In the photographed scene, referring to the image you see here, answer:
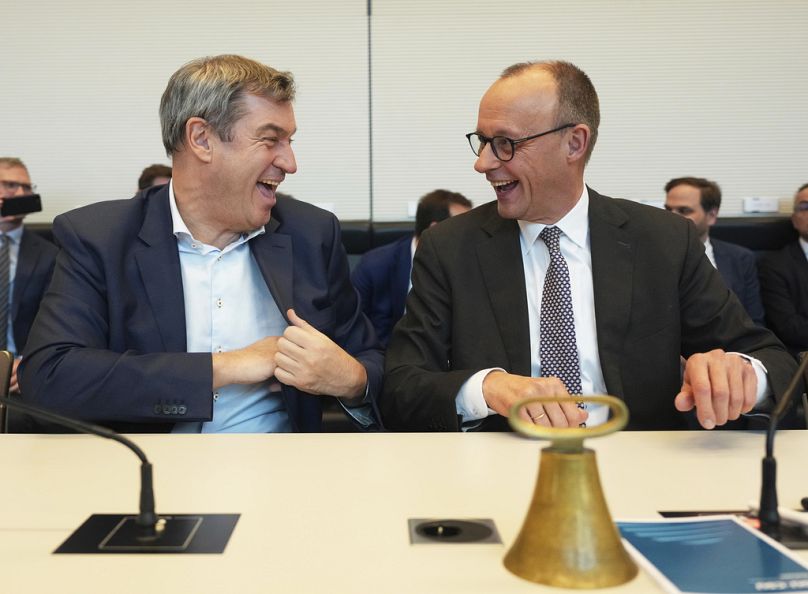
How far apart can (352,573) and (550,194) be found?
1.34 m

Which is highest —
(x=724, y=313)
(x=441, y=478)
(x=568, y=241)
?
(x=568, y=241)

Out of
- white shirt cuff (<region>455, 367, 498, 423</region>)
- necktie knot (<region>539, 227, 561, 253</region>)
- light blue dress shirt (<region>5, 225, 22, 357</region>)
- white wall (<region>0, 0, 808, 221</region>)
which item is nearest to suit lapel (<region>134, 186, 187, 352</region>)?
white shirt cuff (<region>455, 367, 498, 423</region>)

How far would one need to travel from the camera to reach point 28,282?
404 cm

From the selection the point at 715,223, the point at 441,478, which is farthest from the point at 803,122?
the point at 441,478

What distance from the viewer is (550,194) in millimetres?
2082

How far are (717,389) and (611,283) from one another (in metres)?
0.54

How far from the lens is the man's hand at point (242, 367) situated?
5.74ft

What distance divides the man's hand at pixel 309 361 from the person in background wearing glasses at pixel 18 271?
2589 mm

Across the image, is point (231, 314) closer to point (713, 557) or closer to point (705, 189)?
point (713, 557)

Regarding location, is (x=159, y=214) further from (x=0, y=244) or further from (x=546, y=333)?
(x=0, y=244)

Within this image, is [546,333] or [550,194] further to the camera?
[550,194]

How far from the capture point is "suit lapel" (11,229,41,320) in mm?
4008

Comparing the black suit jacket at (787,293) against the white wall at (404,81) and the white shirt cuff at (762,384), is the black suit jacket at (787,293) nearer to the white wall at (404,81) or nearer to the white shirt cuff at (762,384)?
the white wall at (404,81)

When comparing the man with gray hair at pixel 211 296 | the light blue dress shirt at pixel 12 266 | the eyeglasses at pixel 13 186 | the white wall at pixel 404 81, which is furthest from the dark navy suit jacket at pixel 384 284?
the man with gray hair at pixel 211 296
